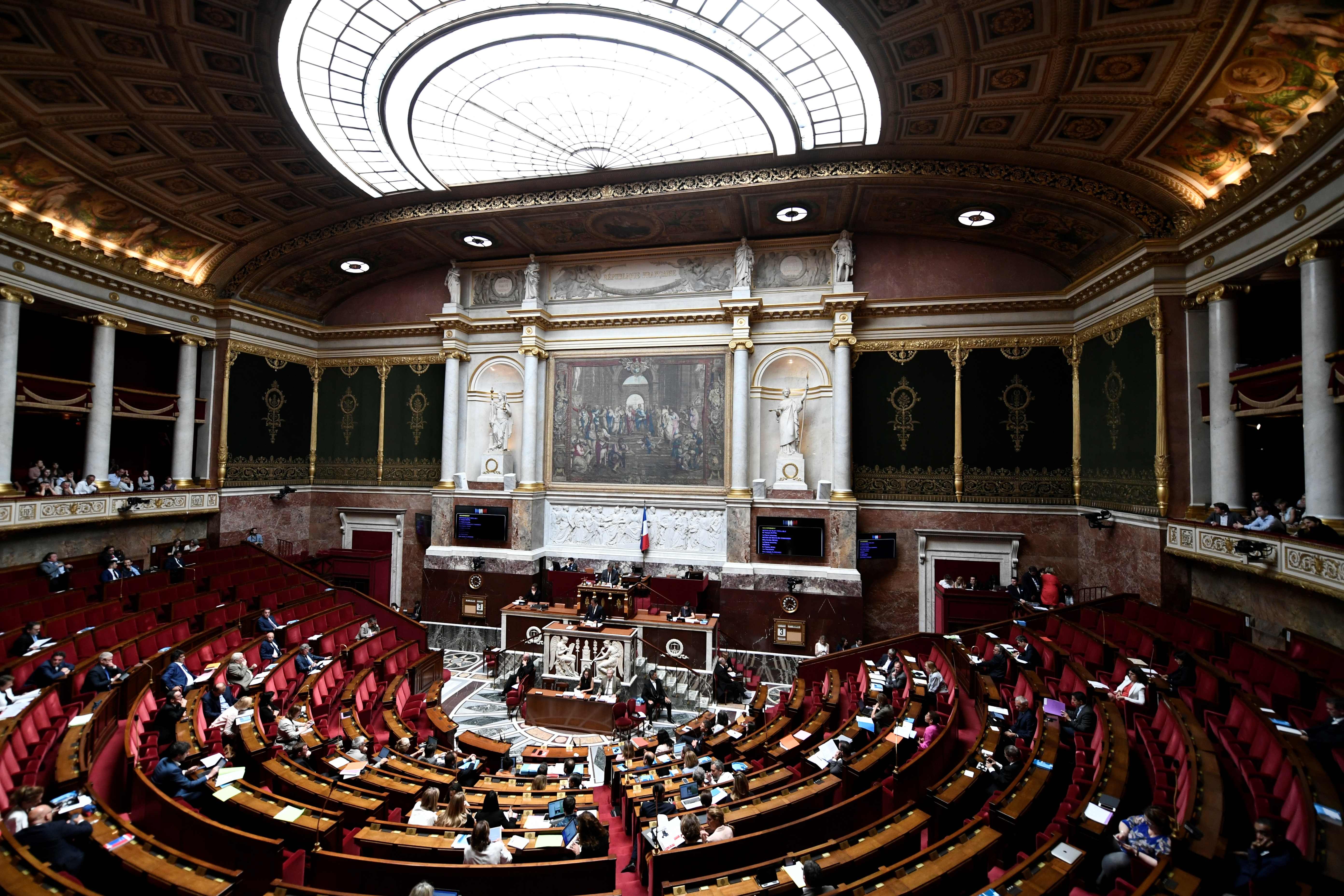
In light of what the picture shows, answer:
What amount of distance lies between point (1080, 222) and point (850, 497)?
937 cm

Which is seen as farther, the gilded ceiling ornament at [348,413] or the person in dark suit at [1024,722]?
the gilded ceiling ornament at [348,413]

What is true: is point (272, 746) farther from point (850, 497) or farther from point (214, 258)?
point (214, 258)

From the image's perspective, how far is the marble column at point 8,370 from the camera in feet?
48.4

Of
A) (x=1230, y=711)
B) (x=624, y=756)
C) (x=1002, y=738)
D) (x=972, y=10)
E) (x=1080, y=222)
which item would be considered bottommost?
(x=624, y=756)

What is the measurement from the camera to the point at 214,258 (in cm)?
1978

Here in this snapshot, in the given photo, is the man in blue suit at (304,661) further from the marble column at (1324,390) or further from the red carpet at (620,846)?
the marble column at (1324,390)

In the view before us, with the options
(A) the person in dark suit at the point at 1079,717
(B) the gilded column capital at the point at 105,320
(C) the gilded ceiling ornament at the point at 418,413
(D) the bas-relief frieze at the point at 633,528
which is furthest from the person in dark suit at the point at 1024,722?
(B) the gilded column capital at the point at 105,320

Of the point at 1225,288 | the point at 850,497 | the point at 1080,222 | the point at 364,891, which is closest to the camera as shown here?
the point at 364,891

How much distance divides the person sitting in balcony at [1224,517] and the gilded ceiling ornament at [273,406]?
27120mm

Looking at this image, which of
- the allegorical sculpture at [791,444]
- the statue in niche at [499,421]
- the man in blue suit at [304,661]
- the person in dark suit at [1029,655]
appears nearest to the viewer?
the person in dark suit at [1029,655]

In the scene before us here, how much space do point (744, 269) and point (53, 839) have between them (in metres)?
18.7

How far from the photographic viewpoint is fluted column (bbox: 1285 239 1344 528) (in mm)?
9812

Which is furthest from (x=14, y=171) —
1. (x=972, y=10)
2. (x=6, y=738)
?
(x=972, y=10)

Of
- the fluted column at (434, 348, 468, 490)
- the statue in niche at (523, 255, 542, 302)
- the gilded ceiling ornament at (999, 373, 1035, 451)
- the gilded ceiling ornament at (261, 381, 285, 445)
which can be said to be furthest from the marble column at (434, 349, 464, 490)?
the gilded ceiling ornament at (999, 373, 1035, 451)
